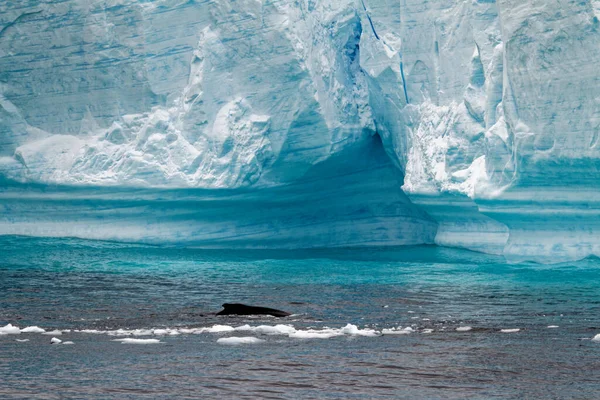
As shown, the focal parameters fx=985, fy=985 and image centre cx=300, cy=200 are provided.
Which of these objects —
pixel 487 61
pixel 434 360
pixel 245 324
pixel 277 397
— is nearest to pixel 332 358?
pixel 434 360

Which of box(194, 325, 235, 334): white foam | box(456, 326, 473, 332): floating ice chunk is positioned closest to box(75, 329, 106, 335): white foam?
box(194, 325, 235, 334): white foam

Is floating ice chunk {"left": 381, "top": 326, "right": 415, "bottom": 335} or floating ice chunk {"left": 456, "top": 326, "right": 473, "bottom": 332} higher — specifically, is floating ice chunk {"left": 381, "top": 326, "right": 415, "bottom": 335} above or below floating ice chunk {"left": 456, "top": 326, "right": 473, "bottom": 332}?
below

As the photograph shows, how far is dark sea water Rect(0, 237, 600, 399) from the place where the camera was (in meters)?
5.75

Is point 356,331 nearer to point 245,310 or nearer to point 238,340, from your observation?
point 238,340

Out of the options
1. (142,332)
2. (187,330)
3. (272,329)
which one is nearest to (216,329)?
(187,330)

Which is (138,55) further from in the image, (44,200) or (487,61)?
(487,61)

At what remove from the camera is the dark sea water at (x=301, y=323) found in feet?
18.9

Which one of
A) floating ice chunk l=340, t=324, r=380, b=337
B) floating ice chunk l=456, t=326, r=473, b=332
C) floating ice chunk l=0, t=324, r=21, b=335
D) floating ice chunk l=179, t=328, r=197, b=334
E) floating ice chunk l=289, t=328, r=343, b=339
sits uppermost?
floating ice chunk l=456, t=326, r=473, b=332

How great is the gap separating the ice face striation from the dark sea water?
95 centimetres

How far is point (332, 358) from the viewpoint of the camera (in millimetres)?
6684

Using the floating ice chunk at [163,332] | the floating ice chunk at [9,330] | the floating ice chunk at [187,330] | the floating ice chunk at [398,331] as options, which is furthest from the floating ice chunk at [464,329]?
the floating ice chunk at [9,330]

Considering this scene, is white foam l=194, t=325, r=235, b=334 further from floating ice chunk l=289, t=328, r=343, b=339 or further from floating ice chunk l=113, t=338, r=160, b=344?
floating ice chunk l=113, t=338, r=160, b=344

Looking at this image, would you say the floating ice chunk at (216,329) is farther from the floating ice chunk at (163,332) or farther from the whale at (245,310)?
the whale at (245,310)

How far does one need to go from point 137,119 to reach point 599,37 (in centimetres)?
754
